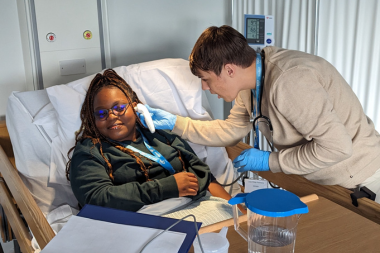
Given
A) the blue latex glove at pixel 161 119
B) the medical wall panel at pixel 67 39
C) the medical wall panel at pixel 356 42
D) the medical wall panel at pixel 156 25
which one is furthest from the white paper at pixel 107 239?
the medical wall panel at pixel 356 42

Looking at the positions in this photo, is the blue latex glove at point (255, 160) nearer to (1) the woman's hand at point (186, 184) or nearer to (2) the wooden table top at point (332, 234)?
(1) the woman's hand at point (186, 184)

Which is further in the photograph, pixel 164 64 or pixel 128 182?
pixel 164 64

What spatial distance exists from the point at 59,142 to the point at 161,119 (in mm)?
548

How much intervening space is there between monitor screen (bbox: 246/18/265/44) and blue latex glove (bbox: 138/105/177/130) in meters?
0.85

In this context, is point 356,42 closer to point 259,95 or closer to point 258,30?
point 258,30

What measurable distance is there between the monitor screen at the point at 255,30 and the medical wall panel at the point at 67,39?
953 mm

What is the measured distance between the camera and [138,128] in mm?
2008

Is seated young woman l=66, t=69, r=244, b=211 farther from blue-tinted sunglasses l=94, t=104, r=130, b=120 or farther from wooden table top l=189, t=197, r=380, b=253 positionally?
wooden table top l=189, t=197, r=380, b=253

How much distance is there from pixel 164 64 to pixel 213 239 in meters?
1.51

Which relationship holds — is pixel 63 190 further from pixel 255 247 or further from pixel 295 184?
pixel 255 247

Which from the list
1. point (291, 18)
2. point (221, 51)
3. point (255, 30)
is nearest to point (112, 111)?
point (221, 51)

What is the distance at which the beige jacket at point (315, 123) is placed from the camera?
1.39m

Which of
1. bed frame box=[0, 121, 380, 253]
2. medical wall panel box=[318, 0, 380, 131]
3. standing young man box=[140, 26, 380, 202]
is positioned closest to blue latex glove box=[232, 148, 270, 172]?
standing young man box=[140, 26, 380, 202]

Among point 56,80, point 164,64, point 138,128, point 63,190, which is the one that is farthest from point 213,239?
point 56,80
